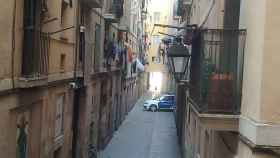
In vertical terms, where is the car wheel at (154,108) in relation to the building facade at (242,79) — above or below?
below

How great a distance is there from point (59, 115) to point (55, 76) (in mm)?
1663

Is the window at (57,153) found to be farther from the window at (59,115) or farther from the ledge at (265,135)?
the ledge at (265,135)

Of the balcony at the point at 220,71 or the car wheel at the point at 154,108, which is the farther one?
the car wheel at the point at 154,108

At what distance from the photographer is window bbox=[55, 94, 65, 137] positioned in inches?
559

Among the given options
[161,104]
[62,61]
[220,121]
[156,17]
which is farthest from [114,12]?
[156,17]

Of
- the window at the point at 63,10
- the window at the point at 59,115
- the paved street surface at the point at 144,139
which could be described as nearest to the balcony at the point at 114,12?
the paved street surface at the point at 144,139

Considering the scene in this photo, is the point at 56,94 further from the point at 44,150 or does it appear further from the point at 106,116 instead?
the point at 106,116

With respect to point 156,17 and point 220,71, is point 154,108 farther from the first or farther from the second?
point 220,71

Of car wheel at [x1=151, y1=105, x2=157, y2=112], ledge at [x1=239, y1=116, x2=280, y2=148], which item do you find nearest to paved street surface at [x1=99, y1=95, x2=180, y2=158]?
car wheel at [x1=151, y1=105, x2=157, y2=112]

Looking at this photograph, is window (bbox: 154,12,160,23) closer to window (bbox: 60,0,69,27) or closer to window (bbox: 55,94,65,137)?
window (bbox: 60,0,69,27)

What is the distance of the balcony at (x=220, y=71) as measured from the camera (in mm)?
8453

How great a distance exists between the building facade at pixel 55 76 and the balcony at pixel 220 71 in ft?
11.5

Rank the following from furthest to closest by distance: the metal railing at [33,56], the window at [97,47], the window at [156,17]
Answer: the window at [156,17] → the window at [97,47] → the metal railing at [33,56]

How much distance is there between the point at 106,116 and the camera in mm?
26328
